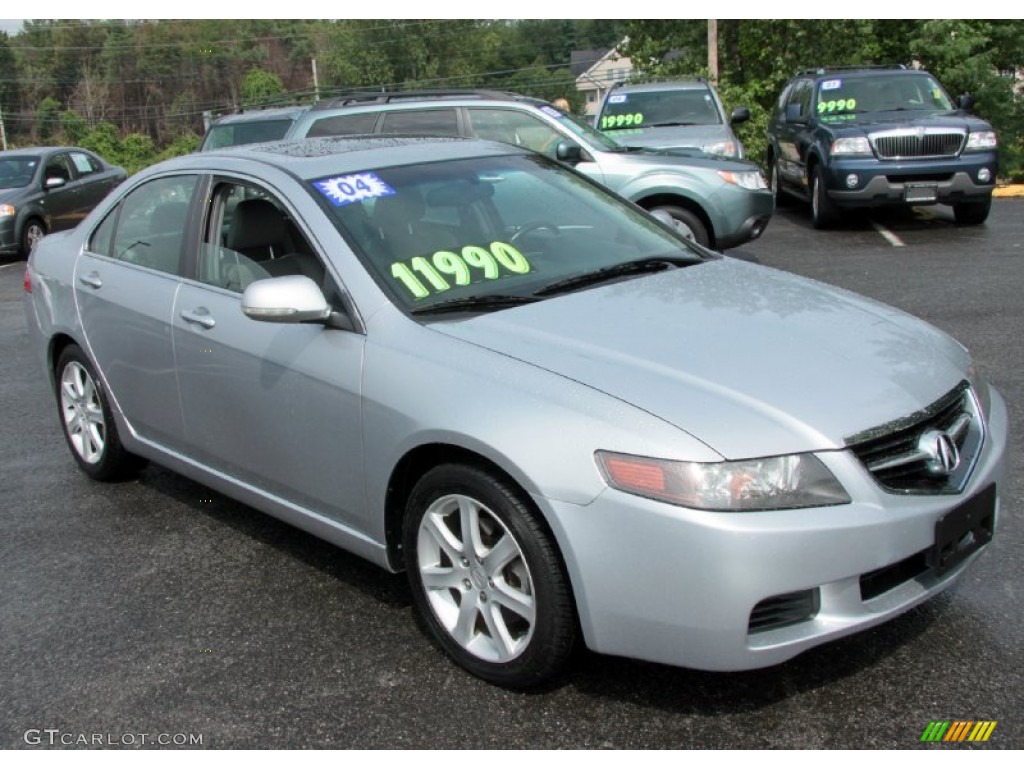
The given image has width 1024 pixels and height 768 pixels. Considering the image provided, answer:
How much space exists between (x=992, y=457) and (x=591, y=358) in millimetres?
1277

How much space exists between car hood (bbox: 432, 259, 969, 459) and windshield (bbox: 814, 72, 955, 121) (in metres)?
10.1

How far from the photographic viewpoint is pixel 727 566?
288 centimetres

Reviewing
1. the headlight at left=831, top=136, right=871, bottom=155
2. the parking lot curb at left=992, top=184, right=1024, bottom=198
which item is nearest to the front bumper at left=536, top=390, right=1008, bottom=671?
the headlight at left=831, top=136, right=871, bottom=155

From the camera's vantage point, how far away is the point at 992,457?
348 cm

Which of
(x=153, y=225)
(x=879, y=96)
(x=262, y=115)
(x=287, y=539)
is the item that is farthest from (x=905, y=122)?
(x=287, y=539)

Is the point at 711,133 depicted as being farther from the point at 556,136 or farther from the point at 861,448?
the point at 861,448

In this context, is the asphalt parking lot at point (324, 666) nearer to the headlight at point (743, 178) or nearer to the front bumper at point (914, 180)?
the headlight at point (743, 178)

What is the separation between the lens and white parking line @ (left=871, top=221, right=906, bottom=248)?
11.8 metres

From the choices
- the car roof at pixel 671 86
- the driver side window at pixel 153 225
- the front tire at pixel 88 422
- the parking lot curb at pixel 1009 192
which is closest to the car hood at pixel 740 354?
the driver side window at pixel 153 225

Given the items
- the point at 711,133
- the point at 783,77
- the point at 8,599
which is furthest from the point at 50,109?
the point at 8,599

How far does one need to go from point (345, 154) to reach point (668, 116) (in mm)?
10446

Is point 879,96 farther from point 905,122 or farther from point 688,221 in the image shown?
point 688,221

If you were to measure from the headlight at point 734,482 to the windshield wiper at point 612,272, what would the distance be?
113 centimetres

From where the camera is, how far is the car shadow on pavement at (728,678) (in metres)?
3.29
